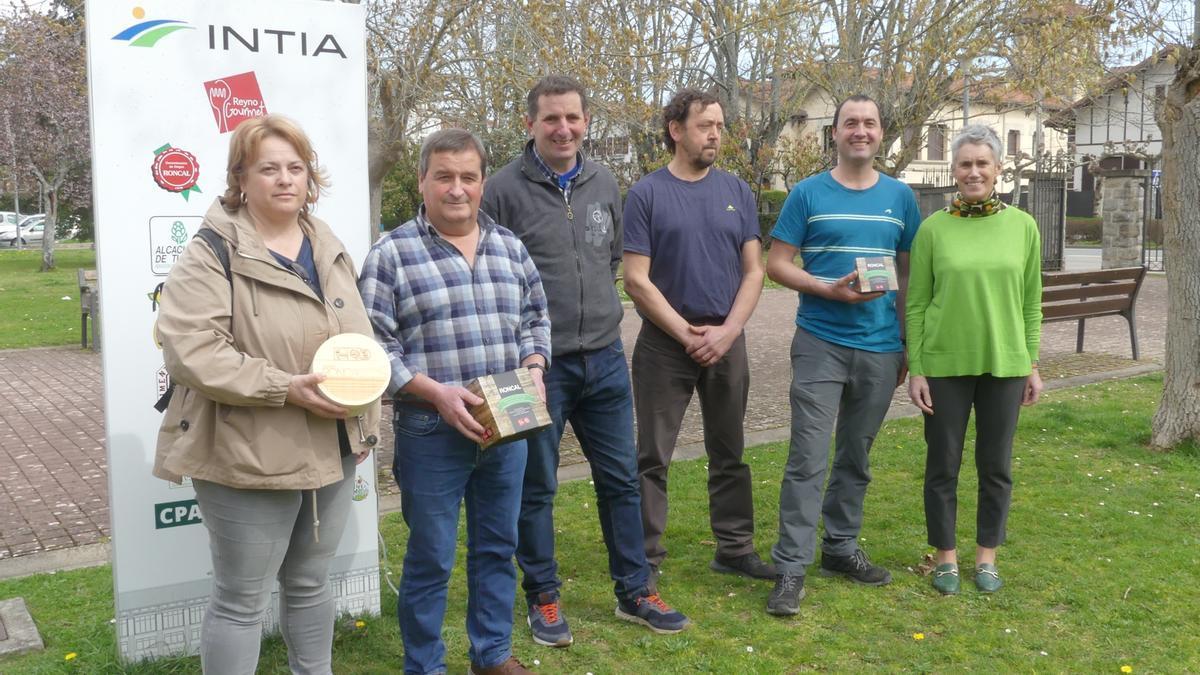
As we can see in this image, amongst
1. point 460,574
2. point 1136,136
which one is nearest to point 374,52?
point 460,574

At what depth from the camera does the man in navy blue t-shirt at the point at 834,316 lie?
432 cm

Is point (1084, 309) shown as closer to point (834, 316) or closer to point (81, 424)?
point (834, 316)

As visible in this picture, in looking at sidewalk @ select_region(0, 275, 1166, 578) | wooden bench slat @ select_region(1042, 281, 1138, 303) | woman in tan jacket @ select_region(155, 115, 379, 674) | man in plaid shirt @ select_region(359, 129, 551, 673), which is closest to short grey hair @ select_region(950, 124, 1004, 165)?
man in plaid shirt @ select_region(359, 129, 551, 673)

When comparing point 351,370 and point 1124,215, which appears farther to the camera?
point 1124,215

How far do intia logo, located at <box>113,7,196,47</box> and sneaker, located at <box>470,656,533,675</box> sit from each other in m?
2.39

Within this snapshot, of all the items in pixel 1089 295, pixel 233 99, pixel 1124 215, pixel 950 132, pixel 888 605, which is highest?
pixel 950 132

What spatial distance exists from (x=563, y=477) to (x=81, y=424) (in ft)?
14.1

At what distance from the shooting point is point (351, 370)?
2850mm

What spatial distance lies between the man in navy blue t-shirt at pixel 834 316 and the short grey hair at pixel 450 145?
1.56 metres

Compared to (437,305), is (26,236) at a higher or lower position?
higher

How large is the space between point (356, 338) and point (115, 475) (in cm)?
130

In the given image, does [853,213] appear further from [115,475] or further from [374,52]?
[374,52]

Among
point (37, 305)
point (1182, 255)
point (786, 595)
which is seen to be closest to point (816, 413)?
point (786, 595)

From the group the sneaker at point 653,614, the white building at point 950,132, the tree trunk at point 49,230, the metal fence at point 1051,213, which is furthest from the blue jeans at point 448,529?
the tree trunk at point 49,230
